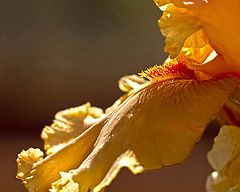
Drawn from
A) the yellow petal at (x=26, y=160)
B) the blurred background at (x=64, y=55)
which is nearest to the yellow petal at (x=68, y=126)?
the yellow petal at (x=26, y=160)

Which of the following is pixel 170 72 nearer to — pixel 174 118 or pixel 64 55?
pixel 174 118

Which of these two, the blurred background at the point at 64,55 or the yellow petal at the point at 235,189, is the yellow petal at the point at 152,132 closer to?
the yellow petal at the point at 235,189

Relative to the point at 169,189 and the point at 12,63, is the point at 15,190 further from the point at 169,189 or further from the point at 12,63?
the point at 12,63

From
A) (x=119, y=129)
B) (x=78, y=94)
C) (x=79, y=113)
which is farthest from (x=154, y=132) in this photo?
(x=78, y=94)

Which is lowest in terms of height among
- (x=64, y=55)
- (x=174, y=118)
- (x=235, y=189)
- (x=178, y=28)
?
(x=235, y=189)

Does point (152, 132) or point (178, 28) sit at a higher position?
point (178, 28)

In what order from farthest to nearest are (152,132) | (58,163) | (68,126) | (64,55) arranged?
(64,55)
(68,126)
(58,163)
(152,132)

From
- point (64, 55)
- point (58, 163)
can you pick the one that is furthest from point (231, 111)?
point (64, 55)
